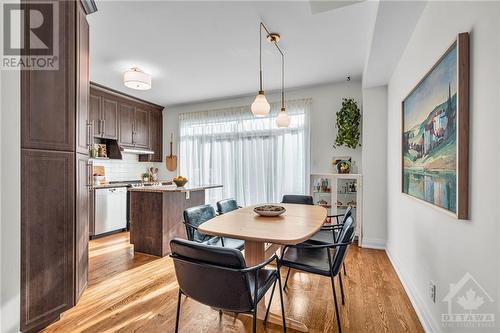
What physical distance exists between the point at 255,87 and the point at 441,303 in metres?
3.75

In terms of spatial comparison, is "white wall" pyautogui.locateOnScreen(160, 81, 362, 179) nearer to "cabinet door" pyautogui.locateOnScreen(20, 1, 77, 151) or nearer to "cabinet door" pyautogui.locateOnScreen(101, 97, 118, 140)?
"cabinet door" pyautogui.locateOnScreen(101, 97, 118, 140)

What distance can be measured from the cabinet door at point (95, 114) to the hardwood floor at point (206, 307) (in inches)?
94.6

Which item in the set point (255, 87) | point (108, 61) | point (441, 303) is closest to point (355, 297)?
point (441, 303)

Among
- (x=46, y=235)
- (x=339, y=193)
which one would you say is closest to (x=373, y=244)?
(x=339, y=193)

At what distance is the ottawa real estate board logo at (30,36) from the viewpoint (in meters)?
1.55

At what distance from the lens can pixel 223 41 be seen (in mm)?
2715

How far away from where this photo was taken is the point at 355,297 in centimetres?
222

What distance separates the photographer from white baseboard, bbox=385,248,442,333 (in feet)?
5.49

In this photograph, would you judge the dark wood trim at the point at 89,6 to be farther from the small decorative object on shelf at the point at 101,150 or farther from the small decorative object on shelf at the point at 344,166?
the small decorative object on shelf at the point at 344,166

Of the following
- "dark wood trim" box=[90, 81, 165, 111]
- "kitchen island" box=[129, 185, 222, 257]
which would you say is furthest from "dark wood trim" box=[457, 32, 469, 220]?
"dark wood trim" box=[90, 81, 165, 111]

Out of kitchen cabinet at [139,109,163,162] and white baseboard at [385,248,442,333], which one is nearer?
white baseboard at [385,248,442,333]

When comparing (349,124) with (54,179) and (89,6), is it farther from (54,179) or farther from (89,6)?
(54,179)

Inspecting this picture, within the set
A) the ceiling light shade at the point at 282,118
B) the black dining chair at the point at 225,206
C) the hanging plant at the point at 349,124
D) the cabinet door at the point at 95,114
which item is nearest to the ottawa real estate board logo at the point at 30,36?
the black dining chair at the point at 225,206

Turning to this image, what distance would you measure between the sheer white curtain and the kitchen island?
1.57m
